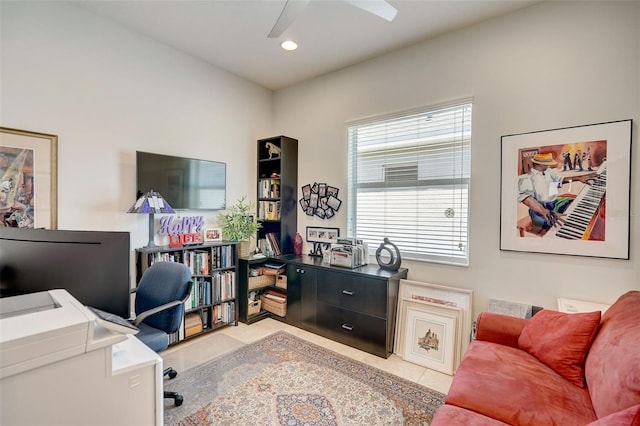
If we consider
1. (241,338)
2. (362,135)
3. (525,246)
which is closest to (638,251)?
(525,246)

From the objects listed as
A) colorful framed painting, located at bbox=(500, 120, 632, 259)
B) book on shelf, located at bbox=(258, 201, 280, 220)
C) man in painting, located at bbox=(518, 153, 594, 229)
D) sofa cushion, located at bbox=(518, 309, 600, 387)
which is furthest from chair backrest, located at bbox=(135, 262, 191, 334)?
man in painting, located at bbox=(518, 153, 594, 229)

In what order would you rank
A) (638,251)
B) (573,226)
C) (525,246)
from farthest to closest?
(525,246) < (573,226) < (638,251)

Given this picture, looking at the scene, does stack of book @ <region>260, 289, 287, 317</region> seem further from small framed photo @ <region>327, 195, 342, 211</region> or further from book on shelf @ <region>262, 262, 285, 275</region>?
small framed photo @ <region>327, 195, 342, 211</region>

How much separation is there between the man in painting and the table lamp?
10.2 feet

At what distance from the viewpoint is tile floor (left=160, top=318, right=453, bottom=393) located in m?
2.44

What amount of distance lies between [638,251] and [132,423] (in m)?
3.05

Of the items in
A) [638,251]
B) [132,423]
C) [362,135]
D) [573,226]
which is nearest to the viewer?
[132,423]

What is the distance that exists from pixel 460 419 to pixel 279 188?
2.96m

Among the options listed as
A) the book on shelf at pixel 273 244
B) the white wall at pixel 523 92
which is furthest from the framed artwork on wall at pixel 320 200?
the white wall at pixel 523 92

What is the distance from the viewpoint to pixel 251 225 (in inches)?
138

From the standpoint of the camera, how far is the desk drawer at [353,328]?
8.94 ft

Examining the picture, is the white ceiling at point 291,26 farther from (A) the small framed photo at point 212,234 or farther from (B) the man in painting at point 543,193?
(A) the small framed photo at point 212,234

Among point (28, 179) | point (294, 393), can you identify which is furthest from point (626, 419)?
point (28, 179)

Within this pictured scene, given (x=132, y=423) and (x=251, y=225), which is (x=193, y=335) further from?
(x=132, y=423)
